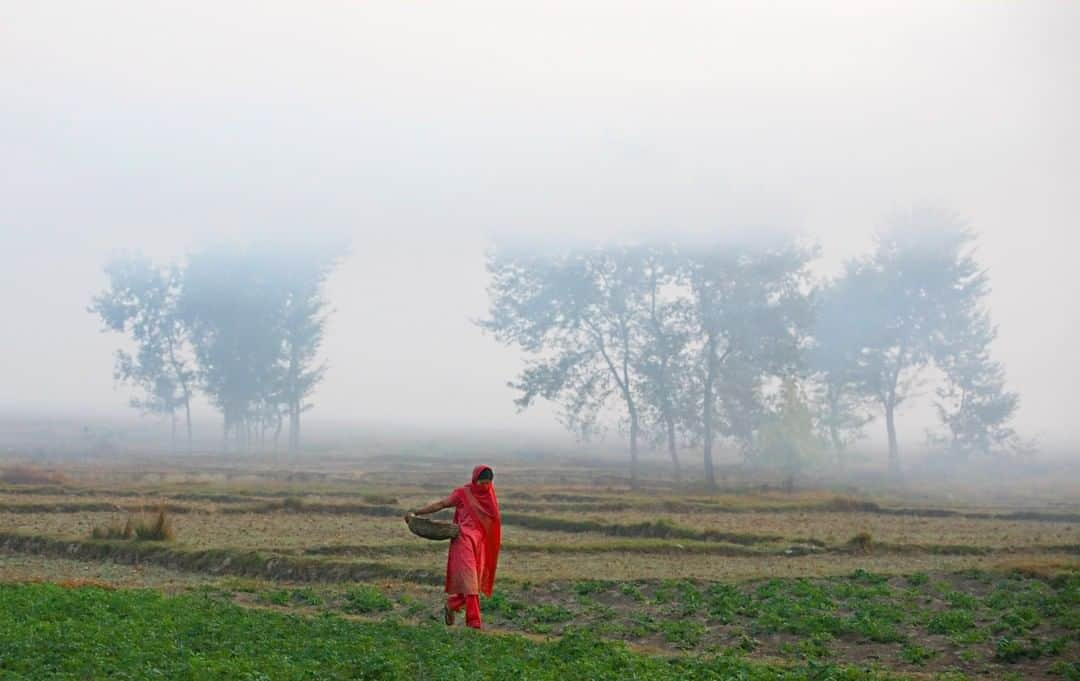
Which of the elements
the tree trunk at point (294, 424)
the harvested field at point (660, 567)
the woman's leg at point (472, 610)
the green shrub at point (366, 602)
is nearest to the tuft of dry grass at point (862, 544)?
the harvested field at point (660, 567)

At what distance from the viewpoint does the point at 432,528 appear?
17906 mm

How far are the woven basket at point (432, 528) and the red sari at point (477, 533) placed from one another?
5.1 inches

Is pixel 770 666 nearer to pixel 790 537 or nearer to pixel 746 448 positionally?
pixel 790 537

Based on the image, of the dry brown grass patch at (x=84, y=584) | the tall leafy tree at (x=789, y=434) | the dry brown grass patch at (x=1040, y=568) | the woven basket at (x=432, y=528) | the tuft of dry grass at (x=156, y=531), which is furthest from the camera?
the tall leafy tree at (x=789, y=434)

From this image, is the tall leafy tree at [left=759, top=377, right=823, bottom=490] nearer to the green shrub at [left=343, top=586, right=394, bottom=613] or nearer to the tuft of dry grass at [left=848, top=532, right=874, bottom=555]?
the tuft of dry grass at [left=848, top=532, right=874, bottom=555]

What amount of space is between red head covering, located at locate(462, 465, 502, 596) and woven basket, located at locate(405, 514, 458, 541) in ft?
1.62

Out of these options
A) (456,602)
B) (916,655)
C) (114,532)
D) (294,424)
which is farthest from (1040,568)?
(294,424)

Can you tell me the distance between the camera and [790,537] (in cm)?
3294

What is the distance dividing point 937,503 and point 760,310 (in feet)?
54.7

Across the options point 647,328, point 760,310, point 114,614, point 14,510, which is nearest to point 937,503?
point 760,310

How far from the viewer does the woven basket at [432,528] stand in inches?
701

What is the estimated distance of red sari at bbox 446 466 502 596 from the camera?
17594 mm

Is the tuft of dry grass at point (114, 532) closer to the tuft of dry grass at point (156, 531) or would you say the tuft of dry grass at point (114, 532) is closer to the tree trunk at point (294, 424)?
the tuft of dry grass at point (156, 531)

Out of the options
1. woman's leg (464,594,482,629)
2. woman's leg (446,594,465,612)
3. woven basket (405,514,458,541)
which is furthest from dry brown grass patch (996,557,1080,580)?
woven basket (405,514,458,541)
